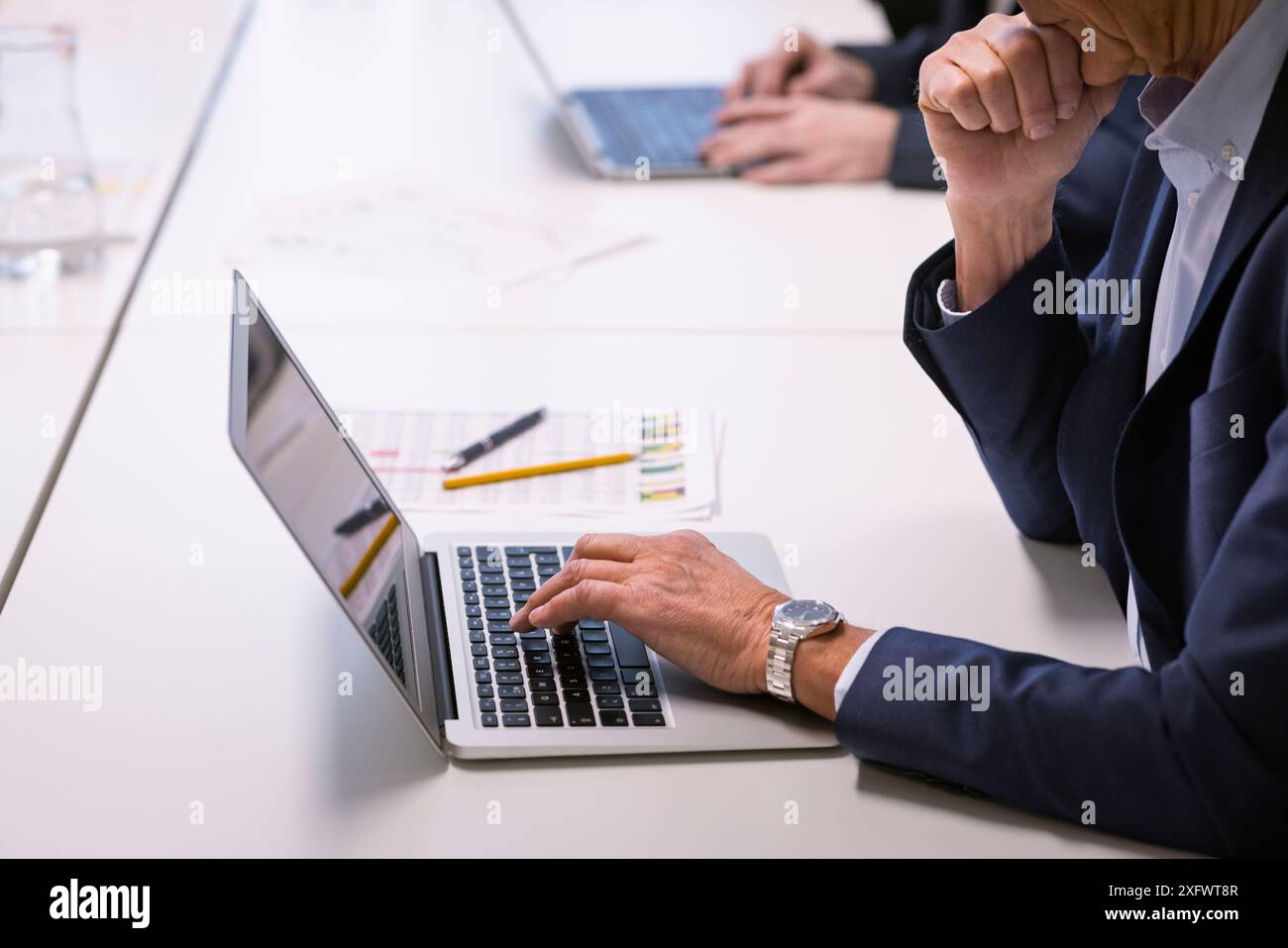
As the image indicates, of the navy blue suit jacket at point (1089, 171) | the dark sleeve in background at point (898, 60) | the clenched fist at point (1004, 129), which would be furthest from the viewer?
the dark sleeve in background at point (898, 60)

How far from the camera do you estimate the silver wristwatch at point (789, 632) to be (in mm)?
1047

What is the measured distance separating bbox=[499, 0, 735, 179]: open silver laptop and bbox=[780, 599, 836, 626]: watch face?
1.22m

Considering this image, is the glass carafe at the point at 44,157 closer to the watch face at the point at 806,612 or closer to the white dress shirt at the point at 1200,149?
the watch face at the point at 806,612

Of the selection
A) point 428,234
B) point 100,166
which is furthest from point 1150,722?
point 100,166

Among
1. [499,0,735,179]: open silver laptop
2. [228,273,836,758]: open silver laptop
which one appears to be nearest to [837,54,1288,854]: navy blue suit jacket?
[228,273,836,758]: open silver laptop

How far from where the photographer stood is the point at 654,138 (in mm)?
2291

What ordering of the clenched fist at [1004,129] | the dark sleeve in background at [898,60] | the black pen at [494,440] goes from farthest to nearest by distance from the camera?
the dark sleeve in background at [898,60] < the black pen at [494,440] < the clenched fist at [1004,129]

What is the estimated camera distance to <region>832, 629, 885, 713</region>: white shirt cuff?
1.02 metres

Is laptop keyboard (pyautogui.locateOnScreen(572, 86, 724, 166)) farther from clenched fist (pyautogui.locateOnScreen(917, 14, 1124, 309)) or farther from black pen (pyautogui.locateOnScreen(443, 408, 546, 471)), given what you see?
clenched fist (pyautogui.locateOnScreen(917, 14, 1124, 309))

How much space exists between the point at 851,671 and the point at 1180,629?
245 mm

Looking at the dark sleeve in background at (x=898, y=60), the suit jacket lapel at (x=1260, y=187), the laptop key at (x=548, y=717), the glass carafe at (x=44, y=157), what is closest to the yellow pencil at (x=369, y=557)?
the laptop key at (x=548, y=717)

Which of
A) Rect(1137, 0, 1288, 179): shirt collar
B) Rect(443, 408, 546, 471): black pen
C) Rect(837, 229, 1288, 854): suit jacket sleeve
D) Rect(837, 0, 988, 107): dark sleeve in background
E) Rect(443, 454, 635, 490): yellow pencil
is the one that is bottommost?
Rect(837, 229, 1288, 854): suit jacket sleeve

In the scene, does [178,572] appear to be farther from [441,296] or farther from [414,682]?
[441,296]
